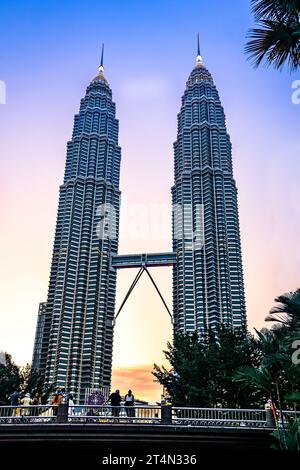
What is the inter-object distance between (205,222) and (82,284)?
41.4 m

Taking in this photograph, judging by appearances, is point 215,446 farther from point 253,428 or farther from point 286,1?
point 286,1

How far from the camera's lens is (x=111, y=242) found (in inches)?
5276

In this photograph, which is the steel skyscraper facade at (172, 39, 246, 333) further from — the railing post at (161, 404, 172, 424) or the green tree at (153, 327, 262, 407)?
the railing post at (161, 404, 172, 424)

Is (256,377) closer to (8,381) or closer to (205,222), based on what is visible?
(8,381)

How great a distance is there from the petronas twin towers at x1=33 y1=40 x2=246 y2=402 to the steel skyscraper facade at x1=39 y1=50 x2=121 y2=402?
0.31 metres

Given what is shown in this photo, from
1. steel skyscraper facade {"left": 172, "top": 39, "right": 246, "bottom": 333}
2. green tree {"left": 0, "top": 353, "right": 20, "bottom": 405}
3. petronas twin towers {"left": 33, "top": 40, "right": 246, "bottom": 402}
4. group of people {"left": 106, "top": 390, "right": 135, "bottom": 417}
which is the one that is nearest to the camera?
group of people {"left": 106, "top": 390, "right": 135, "bottom": 417}

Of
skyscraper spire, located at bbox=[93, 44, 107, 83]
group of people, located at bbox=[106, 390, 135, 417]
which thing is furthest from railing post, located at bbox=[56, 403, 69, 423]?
skyscraper spire, located at bbox=[93, 44, 107, 83]

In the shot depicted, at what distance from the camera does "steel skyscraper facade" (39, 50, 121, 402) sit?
127 meters

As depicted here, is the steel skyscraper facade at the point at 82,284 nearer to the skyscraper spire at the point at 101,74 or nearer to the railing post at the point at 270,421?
the skyscraper spire at the point at 101,74

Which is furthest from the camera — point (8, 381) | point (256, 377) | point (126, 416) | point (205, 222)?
point (205, 222)

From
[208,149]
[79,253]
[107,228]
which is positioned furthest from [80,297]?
[208,149]

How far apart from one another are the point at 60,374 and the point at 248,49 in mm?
132460

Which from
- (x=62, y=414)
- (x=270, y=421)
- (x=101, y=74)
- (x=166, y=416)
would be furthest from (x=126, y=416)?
(x=101, y=74)

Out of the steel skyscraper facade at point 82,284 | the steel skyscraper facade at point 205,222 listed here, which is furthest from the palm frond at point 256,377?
the steel skyscraper facade at point 82,284
